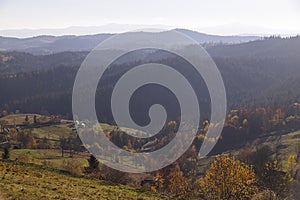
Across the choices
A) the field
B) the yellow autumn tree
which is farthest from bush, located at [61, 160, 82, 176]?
the yellow autumn tree

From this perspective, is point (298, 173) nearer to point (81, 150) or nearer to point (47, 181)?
point (47, 181)

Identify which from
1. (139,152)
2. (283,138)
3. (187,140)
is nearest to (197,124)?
(187,140)

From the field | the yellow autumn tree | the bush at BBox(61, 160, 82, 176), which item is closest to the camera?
the field

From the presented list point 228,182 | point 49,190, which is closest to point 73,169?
point 228,182

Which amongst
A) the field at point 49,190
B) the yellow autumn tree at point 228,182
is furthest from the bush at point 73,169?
the yellow autumn tree at point 228,182

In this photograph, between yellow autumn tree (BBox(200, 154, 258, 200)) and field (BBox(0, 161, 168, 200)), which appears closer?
field (BBox(0, 161, 168, 200))

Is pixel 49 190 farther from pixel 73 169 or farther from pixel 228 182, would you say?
pixel 73 169

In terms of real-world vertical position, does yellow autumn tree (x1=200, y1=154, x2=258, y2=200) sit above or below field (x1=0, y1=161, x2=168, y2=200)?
below

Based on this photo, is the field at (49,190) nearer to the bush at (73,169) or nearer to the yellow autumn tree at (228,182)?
the bush at (73,169)

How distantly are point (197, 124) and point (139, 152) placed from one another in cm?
4170

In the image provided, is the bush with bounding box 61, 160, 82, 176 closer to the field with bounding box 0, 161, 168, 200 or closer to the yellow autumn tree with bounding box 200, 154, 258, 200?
the field with bounding box 0, 161, 168, 200

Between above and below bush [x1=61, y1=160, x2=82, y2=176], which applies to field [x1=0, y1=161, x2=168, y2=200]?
above

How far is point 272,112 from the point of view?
152 meters

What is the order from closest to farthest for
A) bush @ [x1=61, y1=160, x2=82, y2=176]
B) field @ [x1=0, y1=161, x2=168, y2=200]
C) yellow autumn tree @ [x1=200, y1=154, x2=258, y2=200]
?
field @ [x1=0, y1=161, x2=168, y2=200], bush @ [x1=61, y1=160, x2=82, y2=176], yellow autumn tree @ [x1=200, y1=154, x2=258, y2=200]
